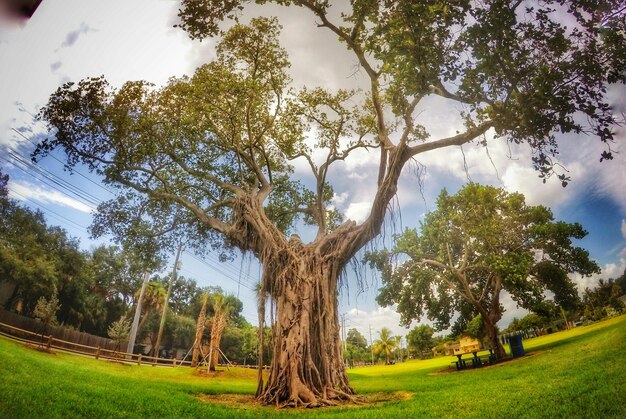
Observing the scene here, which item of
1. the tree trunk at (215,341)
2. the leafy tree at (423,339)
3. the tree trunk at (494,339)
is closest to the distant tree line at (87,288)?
the tree trunk at (215,341)

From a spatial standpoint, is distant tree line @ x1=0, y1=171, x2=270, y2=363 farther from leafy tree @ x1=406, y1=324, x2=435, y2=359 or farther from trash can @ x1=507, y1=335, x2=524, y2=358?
leafy tree @ x1=406, y1=324, x2=435, y2=359

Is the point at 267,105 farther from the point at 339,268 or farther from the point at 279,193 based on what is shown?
the point at 339,268

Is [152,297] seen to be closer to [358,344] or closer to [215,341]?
[215,341]

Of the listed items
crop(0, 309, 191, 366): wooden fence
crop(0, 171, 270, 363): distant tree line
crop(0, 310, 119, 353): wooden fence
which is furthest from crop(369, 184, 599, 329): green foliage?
crop(0, 310, 119, 353): wooden fence

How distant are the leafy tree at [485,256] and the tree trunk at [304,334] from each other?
788 cm

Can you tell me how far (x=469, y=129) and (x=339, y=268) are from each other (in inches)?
223

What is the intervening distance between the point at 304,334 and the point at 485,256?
15059 millimetres

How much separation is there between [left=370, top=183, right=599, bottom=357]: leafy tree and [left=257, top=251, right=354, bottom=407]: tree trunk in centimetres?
788

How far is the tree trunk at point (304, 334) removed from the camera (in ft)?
24.9

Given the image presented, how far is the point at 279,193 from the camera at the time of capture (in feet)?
49.4

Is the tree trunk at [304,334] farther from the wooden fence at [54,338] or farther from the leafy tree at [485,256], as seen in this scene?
the wooden fence at [54,338]

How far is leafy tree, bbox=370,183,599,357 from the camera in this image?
61.0 feet

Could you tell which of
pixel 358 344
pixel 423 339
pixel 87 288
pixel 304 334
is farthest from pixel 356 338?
pixel 304 334

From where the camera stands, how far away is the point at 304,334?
830cm
